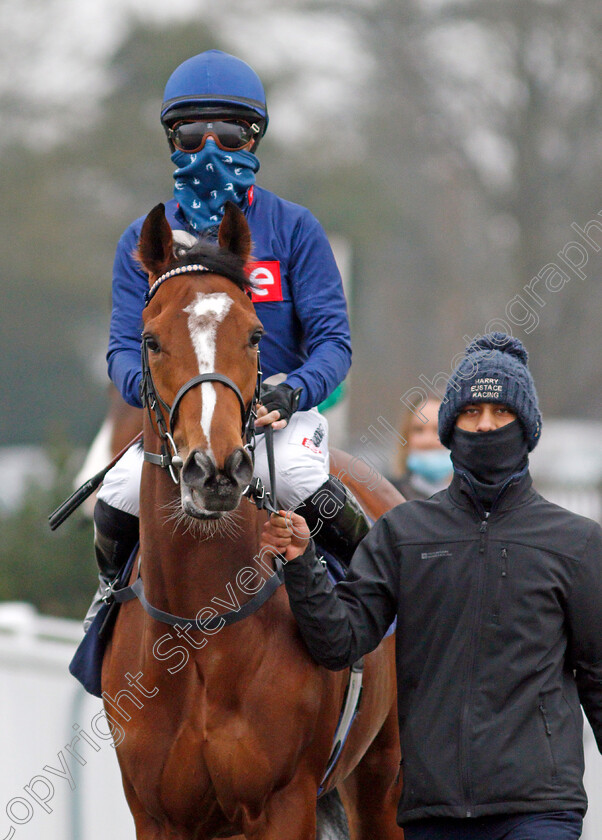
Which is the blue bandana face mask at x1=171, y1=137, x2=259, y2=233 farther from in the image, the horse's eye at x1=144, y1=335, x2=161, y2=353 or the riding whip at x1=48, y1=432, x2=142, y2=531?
the riding whip at x1=48, y1=432, x2=142, y2=531

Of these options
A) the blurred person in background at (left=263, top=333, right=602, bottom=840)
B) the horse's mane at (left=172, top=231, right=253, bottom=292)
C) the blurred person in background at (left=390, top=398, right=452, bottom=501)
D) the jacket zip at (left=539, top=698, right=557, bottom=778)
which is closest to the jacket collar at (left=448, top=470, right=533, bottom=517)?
the blurred person in background at (left=263, top=333, right=602, bottom=840)

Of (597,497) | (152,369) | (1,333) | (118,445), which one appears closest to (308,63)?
(1,333)

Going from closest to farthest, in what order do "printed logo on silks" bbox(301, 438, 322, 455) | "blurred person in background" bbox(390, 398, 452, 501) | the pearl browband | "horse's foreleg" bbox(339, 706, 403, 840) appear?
the pearl browband → "printed logo on silks" bbox(301, 438, 322, 455) → "horse's foreleg" bbox(339, 706, 403, 840) → "blurred person in background" bbox(390, 398, 452, 501)

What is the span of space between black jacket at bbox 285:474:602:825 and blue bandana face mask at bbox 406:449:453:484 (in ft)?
11.3

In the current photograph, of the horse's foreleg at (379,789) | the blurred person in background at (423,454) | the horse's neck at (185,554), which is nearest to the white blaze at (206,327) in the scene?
the horse's neck at (185,554)

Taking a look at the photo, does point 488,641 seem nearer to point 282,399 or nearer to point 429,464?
point 282,399

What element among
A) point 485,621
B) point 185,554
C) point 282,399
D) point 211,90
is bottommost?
point 485,621

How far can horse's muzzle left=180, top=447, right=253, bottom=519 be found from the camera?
2951 mm

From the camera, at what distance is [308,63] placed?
2000 cm

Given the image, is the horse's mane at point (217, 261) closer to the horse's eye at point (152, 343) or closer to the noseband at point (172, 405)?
the noseband at point (172, 405)

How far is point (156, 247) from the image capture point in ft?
11.4

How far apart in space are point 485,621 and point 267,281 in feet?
4.35

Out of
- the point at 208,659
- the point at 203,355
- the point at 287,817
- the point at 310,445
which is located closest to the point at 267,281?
the point at 310,445

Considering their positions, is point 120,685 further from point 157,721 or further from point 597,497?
point 597,497
